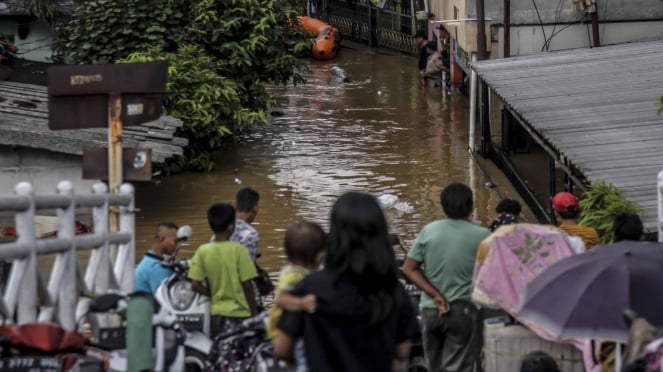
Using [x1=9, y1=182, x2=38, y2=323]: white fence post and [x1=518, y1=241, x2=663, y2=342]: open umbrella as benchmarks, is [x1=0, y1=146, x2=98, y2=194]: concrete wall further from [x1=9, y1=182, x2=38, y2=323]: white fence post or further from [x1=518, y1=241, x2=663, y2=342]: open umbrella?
[x1=518, y1=241, x2=663, y2=342]: open umbrella

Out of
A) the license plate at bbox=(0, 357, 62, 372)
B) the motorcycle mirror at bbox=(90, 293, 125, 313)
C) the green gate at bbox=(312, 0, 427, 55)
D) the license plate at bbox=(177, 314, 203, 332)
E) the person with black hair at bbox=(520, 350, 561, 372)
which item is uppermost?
the green gate at bbox=(312, 0, 427, 55)

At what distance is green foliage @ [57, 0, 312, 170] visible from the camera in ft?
63.3

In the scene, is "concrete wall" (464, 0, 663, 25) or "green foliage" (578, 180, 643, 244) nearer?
"green foliage" (578, 180, 643, 244)

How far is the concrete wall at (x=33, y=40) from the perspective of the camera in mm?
22172

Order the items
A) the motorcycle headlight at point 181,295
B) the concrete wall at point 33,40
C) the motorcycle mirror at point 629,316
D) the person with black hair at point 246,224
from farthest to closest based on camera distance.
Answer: the concrete wall at point 33,40
the person with black hair at point 246,224
the motorcycle headlight at point 181,295
the motorcycle mirror at point 629,316

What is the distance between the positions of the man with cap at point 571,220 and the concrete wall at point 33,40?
1534 cm

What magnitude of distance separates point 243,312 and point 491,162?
1250cm

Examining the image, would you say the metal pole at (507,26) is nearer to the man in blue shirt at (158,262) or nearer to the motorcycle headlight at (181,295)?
the man in blue shirt at (158,262)

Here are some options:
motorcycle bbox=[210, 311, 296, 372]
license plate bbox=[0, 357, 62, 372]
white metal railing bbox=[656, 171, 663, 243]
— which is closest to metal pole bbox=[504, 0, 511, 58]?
white metal railing bbox=[656, 171, 663, 243]

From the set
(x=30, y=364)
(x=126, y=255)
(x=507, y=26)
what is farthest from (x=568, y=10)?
(x=30, y=364)

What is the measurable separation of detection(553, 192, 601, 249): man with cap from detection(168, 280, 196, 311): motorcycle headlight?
2.47 m

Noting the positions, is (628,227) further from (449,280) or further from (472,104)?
(472,104)

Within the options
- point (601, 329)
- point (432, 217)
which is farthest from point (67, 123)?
point (432, 217)

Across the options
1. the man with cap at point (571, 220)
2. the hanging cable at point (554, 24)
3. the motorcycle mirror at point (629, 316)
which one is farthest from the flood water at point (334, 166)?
the motorcycle mirror at point (629, 316)
